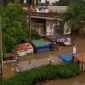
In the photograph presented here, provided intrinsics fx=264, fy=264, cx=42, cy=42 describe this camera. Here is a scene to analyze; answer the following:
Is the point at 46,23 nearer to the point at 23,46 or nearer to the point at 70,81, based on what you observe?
the point at 23,46

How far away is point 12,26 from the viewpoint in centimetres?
2716

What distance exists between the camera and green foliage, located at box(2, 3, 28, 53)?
86.1ft

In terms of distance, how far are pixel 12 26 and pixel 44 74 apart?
724 centimetres

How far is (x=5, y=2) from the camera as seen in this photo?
22.3 m

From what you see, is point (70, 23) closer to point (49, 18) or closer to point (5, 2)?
point (49, 18)

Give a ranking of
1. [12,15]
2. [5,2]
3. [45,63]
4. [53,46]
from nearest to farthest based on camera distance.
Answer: [5,2], [45,63], [12,15], [53,46]

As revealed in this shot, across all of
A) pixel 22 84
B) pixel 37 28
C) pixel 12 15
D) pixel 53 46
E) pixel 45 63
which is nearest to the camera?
pixel 22 84

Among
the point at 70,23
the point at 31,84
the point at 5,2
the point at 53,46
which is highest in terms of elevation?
the point at 5,2

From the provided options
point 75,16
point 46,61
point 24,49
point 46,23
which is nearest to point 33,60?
point 46,61

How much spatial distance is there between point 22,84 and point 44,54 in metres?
8.45

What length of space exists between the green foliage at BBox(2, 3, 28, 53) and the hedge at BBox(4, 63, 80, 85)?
462cm

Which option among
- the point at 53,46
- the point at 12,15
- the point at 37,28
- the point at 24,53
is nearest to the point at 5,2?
Result: the point at 12,15

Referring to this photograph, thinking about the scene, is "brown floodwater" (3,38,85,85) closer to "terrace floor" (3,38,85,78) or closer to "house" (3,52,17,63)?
"terrace floor" (3,38,85,78)

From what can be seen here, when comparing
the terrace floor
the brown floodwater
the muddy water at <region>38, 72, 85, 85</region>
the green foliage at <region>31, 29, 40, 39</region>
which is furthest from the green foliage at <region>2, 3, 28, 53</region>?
the muddy water at <region>38, 72, 85, 85</region>
